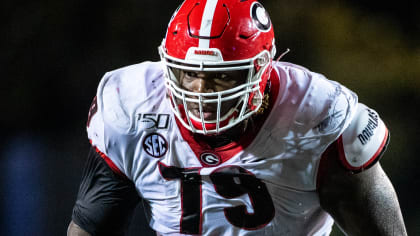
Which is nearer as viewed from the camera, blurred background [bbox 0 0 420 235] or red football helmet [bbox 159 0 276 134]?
red football helmet [bbox 159 0 276 134]

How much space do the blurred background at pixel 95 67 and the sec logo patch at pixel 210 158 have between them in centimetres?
87

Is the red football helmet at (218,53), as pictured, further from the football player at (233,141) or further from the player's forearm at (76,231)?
the player's forearm at (76,231)

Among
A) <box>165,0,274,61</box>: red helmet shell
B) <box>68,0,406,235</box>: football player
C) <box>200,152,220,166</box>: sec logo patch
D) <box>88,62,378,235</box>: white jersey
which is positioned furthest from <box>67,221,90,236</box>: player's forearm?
<box>165,0,274,61</box>: red helmet shell

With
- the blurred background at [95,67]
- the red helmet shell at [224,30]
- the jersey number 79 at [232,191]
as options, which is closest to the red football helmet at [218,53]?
the red helmet shell at [224,30]

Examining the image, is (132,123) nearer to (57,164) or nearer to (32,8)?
(57,164)

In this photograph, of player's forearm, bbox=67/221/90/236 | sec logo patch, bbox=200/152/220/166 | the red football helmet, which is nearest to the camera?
the red football helmet

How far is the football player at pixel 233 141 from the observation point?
1205mm

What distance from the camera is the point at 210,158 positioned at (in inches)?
51.0

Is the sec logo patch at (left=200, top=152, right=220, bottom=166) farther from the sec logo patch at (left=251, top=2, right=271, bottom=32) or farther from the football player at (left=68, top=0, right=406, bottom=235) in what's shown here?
the sec logo patch at (left=251, top=2, right=271, bottom=32)

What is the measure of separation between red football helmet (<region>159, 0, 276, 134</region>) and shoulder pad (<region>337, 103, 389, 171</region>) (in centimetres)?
19

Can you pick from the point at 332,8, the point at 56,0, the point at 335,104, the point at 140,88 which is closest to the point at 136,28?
the point at 56,0

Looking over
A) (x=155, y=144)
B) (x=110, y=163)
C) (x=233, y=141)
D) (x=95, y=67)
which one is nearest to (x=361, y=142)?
(x=233, y=141)

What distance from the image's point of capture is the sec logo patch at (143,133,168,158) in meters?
1.30

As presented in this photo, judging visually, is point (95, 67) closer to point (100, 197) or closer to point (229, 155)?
point (100, 197)
